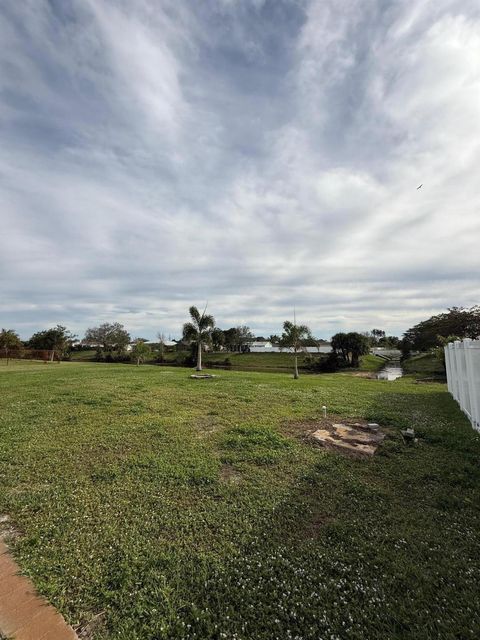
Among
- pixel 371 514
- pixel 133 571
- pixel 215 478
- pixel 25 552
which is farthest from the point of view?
pixel 215 478

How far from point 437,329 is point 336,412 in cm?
3564

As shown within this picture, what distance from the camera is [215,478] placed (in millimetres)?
4281

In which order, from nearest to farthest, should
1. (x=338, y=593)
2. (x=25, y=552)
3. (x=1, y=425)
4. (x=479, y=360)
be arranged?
(x=338, y=593)
(x=25, y=552)
(x=479, y=360)
(x=1, y=425)

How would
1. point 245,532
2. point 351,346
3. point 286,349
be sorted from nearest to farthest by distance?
point 245,532 → point 351,346 → point 286,349

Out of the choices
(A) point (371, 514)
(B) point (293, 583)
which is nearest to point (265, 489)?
(A) point (371, 514)

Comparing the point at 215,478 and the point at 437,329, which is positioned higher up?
the point at 437,329

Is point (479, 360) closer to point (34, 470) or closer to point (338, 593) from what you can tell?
point (338, 593)

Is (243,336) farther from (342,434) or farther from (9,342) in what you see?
(342,434)

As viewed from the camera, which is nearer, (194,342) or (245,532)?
(245,532)

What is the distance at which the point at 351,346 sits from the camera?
47.0 meters

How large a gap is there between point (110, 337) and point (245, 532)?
7008 centimetres

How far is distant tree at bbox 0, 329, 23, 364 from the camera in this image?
114 feet

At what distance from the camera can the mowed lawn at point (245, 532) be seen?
86.6 inches

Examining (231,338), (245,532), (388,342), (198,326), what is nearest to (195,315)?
(198,326)
